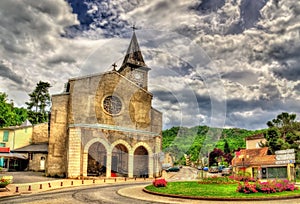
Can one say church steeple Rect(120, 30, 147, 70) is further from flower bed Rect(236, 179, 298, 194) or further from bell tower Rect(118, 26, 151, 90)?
flower bed Rect(236, 179, 298, 194)

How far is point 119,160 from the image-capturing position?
1491 inches

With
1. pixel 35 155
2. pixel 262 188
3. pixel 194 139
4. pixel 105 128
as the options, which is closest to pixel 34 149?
pixel 35 155

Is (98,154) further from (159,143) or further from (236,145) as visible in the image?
(236,145)

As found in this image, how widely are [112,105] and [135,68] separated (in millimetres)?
16749

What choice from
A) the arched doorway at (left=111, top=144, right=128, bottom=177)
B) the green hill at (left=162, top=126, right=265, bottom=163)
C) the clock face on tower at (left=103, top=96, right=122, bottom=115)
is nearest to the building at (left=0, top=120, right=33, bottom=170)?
the arched doorway at (left=111, top=144, right=128, bottom=177)

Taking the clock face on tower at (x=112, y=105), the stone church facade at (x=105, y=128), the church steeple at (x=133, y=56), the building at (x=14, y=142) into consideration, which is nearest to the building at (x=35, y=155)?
the building at (x=14, y=142)

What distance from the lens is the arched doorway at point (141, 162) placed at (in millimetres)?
37344

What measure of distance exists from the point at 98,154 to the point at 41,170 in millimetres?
11969

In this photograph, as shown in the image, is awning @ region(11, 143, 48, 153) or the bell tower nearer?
awning @ region(11, 143, 48, 153)

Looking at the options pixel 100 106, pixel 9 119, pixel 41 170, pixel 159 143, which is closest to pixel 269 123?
pixel 159 143

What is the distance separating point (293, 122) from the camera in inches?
1644

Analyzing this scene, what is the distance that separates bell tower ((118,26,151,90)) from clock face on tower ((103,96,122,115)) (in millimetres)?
13765

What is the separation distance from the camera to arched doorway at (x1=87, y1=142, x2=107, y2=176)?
35.9 meters

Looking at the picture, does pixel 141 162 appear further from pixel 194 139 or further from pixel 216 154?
pixel 216 154
